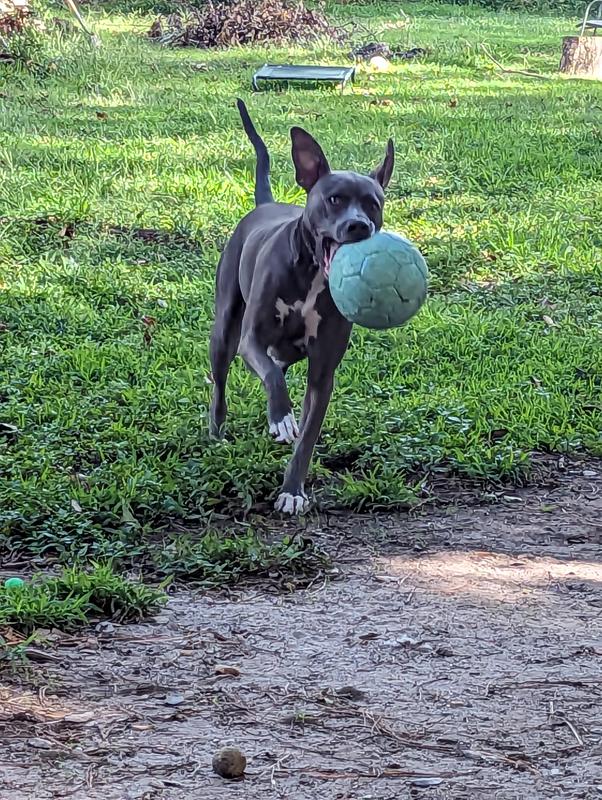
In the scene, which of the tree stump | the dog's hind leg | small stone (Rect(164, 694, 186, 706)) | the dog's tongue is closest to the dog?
the dog's tongue

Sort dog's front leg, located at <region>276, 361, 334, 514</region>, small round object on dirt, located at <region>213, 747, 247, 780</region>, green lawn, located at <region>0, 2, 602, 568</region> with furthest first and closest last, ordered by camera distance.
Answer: green lawn, located at <region>0, 2, 602, 568</region> < dog's front leg, located at <region>276, 361, 334, 514</region> < small round object on dirt, located at <region>213, 747, 247, 780</region>

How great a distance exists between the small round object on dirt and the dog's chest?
6.67 ft

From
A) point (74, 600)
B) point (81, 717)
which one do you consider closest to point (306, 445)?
point (74, 600)

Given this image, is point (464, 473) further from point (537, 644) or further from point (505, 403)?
point (537, 644)

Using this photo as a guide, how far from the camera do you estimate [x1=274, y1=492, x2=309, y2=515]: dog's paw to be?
4.89 m

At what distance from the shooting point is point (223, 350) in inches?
215

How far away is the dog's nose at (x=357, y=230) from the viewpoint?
4.42m

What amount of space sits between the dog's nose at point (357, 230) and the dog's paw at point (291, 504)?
1078mm

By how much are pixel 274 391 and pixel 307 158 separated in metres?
0.88

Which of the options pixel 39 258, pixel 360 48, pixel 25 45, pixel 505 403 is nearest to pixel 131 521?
pixel 505 403

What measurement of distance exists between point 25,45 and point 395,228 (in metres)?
7.31

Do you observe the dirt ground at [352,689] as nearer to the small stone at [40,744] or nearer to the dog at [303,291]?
the small stone at [40,744]

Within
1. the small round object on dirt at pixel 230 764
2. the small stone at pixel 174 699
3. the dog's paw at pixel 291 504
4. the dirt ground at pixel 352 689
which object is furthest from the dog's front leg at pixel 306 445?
the small round object on dirt at pixel 230 764

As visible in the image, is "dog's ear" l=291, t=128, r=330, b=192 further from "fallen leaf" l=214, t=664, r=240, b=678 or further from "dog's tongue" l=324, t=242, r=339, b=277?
"fallen leaf" l=214, t=664, r=240, b=678
